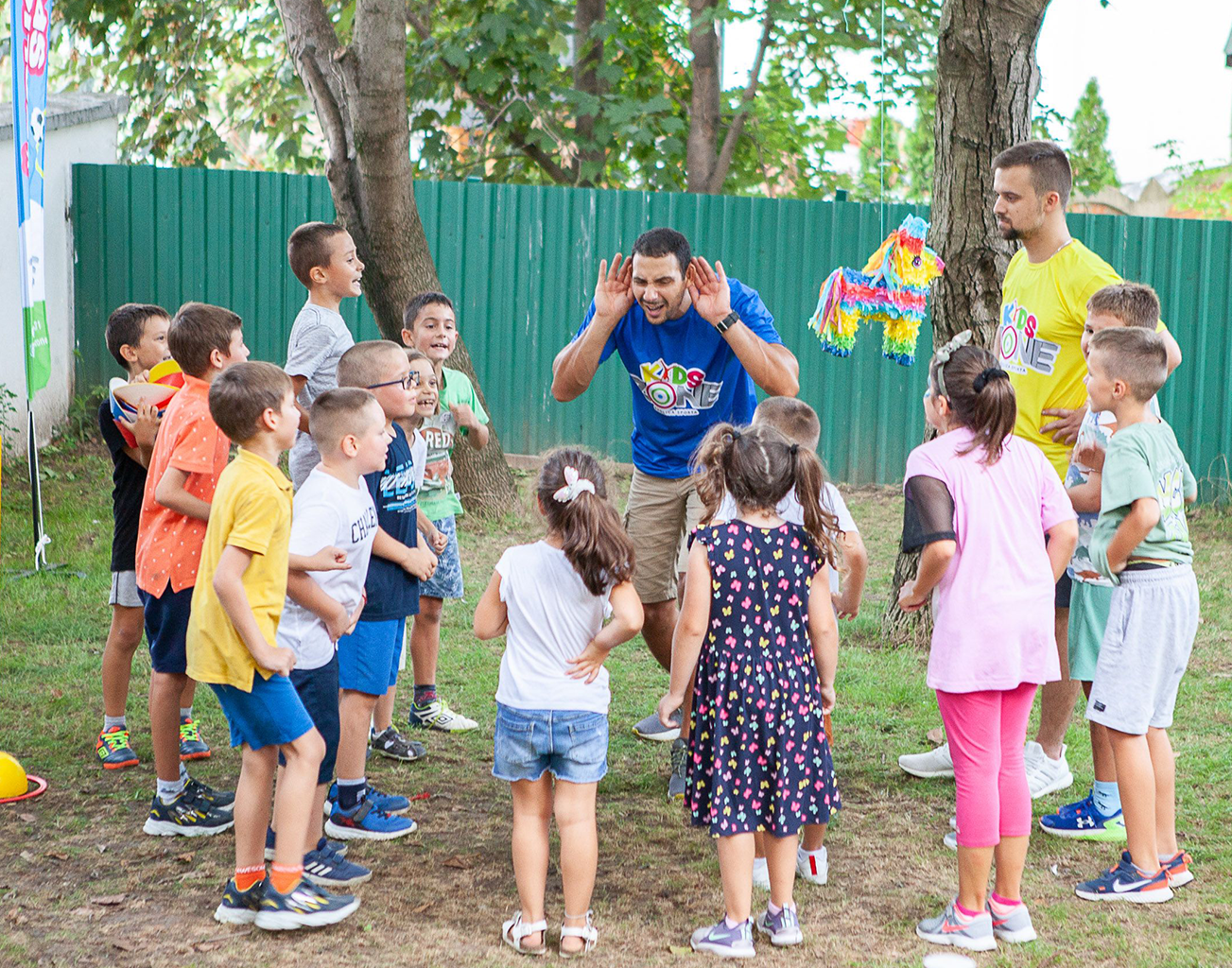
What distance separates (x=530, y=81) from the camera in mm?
11078

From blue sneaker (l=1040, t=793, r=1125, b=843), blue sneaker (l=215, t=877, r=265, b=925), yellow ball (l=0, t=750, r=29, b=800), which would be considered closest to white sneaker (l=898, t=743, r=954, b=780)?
blue sneaker (l=1040, t=793, r=1125, b=843)

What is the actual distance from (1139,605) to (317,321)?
279cm

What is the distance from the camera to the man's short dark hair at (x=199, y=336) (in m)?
3.71

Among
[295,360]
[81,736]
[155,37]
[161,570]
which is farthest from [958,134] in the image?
[155,37]

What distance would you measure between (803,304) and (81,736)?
664cm

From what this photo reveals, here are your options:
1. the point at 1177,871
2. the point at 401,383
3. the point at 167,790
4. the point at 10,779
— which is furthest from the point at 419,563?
the point at 1177,871

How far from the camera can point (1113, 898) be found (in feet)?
11.2

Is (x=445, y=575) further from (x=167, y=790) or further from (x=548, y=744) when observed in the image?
(x=548, y=744)

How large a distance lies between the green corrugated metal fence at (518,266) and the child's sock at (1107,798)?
621 centimetres

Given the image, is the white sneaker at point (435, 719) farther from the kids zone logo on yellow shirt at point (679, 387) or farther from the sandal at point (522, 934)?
the sandal at point (522, 934)

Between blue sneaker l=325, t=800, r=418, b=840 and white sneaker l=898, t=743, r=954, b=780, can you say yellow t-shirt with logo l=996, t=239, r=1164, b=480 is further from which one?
blue sneaker l=325, t=800, r=418, b=840

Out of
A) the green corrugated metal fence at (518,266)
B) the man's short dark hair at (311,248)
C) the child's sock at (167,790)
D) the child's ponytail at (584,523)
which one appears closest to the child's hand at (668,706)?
the child's ponytail at (584,523)

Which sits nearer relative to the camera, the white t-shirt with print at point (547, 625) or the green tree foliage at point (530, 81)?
the white t-shirt with print at point (547, 625)

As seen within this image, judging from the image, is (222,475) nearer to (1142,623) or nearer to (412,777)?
(412,777)
